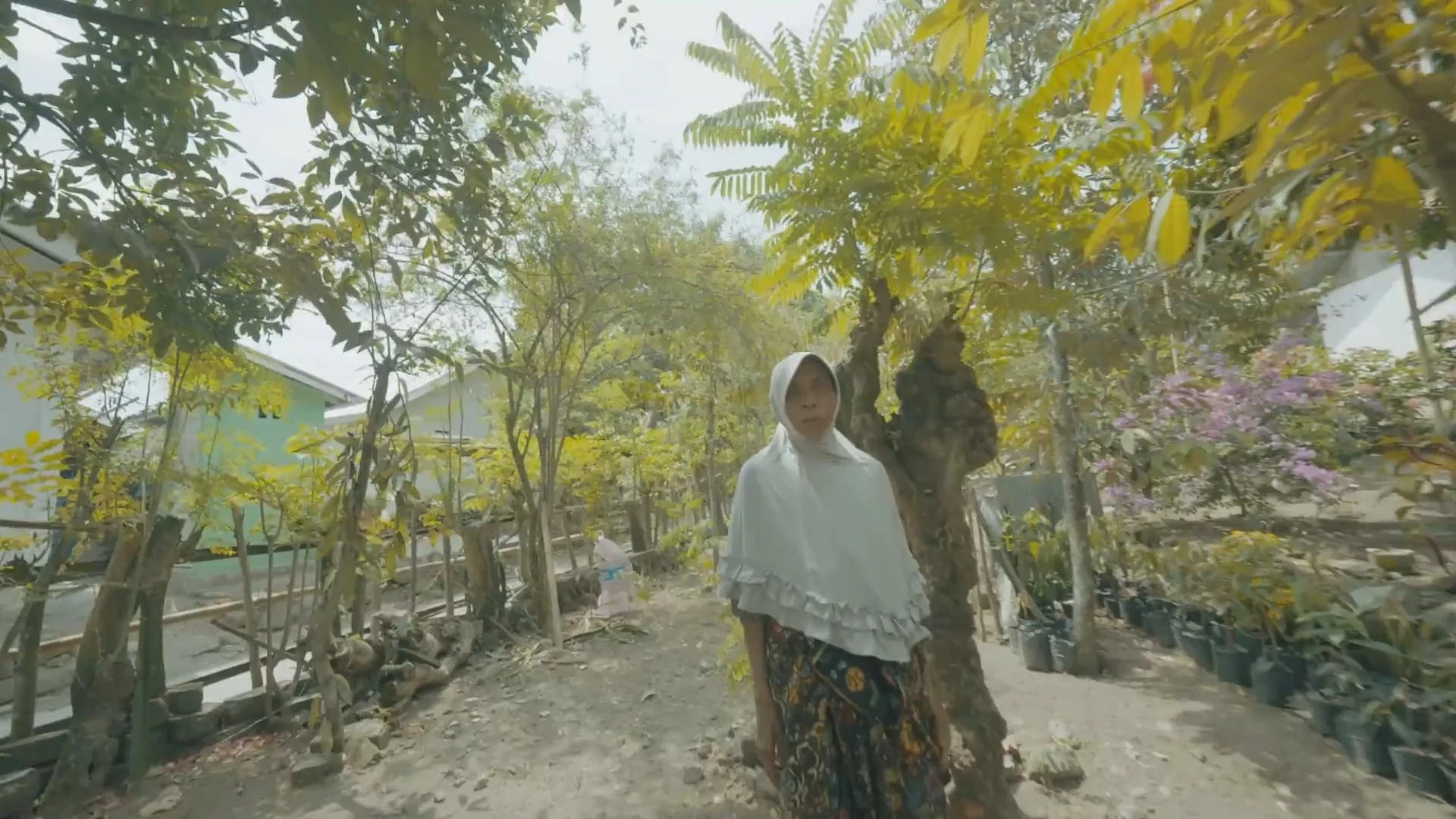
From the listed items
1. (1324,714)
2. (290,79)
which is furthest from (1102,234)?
(1324,714)

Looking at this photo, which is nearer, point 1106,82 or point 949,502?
point 1106,82

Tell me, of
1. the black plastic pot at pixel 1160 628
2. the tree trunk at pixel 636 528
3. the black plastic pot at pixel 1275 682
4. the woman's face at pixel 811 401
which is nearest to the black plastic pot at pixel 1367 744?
the black plastic pot at pixel 1275 682

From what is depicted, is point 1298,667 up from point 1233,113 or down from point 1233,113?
down

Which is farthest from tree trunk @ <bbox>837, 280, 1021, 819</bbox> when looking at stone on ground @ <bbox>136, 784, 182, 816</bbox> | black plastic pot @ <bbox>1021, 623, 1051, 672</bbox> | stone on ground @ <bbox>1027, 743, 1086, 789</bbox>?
stone on ground @ <bbox>136, 784, 182, 816</bbox>

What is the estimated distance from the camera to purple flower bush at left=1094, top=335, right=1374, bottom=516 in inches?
190

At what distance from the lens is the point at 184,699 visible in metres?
3.98

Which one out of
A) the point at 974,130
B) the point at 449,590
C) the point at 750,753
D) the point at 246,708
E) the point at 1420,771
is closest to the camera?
the point at 974,130

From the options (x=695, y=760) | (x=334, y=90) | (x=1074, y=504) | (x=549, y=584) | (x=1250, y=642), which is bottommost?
(x=695, y=760)

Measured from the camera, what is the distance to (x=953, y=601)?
96.0 inches

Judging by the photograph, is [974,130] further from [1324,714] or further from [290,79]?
[1324,714]

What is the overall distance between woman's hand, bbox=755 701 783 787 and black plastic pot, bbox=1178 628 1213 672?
11.7ft

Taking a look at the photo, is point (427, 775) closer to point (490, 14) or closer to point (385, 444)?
point (385, 444)

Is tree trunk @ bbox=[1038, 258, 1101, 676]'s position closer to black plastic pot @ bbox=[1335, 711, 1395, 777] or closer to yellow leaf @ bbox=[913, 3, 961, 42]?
black plastic pot @ bbox=[1335, 711, 1395, 777]

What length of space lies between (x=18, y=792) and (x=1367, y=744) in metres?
6.00
